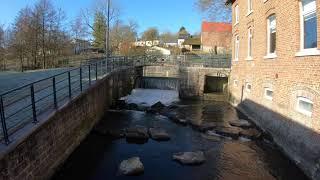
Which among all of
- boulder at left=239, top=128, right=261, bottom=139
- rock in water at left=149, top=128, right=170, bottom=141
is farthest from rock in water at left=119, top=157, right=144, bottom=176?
boulder at left=239, top=128, right=261, bottom=139

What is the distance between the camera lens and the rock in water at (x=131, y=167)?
10.2 m

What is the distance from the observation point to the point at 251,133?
14750mm

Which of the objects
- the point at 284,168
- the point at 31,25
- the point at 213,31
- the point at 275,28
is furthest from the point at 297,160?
the point at 213,31

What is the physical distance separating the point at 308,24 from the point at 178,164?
5.74 m

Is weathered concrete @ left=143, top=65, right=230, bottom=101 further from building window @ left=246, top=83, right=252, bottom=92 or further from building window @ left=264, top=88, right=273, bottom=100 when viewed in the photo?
building window @ left=264, top=88, right=273, bottom=100

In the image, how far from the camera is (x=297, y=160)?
10.5 m

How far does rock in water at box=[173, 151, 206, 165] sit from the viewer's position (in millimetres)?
11281

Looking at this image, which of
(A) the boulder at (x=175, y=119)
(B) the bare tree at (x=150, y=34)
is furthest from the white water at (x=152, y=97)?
(B) the bare tree at (x=150, y=34)

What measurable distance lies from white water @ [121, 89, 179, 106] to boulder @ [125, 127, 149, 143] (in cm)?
995

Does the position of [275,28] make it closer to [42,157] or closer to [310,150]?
[310,150]

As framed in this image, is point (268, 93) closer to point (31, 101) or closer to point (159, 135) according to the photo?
point (159, 135)

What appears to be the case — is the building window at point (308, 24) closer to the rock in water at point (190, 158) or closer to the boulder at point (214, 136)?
the rock in water at point (190, 158)

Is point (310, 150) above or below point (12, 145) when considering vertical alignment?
below

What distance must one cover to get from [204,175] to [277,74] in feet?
17.8
